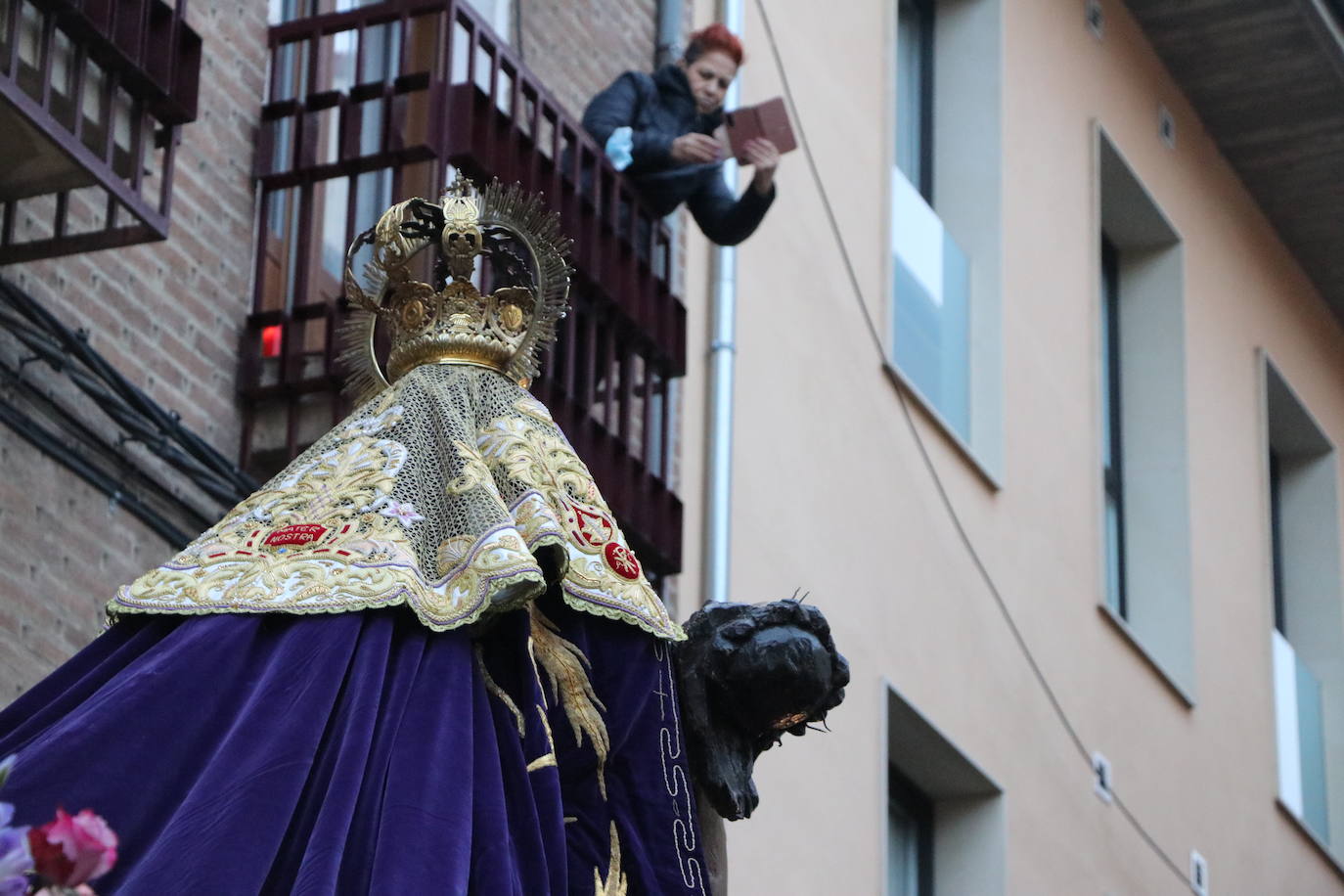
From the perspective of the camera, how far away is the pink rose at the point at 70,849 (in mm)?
3105

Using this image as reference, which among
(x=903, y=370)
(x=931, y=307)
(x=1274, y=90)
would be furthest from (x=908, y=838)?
(x=1274, y=90)

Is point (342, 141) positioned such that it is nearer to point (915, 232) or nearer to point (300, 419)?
point (300, 419)

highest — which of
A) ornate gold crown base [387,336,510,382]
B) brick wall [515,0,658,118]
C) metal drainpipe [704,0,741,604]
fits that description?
brick wall [515,0,658,118]

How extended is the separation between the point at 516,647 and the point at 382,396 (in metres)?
0.69

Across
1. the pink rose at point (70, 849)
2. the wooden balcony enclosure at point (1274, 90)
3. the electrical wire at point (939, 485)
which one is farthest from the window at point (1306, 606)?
the pink rose at point (70, 849)

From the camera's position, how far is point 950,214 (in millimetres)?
14469

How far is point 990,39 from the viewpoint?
48.0 ft

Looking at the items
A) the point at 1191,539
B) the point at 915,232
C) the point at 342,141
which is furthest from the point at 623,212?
the point at 1191,539

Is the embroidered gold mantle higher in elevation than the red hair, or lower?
lower

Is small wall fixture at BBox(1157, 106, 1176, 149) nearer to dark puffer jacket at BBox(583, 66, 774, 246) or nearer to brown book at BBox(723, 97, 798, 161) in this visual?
dark puffer jacket at BBox(583, 66, 774, 246)

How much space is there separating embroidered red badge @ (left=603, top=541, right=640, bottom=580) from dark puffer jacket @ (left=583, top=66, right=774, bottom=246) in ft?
16.1

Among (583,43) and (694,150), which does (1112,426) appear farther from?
(694,150)

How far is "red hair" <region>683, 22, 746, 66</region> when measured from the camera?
9.95 metres

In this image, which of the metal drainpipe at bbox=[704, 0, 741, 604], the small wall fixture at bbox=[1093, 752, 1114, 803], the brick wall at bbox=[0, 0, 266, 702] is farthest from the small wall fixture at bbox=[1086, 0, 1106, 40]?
the brick wall at bbox=[0, 0, 266, 702]
